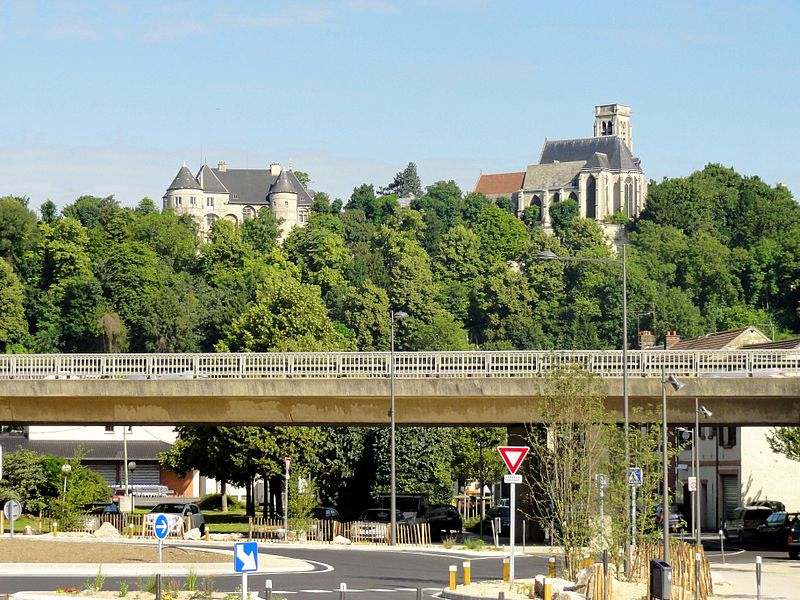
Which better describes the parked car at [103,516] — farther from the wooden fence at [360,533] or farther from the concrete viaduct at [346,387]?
the wooden fence at [360,533]

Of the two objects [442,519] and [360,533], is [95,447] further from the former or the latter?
[360,533]

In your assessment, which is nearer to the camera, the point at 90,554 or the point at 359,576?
the point at 359,576

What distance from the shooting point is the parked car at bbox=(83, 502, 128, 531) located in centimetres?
5944

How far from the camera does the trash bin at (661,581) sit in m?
27.1

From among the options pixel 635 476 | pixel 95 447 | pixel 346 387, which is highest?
pixel 346 387

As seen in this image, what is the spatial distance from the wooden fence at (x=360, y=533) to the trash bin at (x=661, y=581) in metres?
28.9

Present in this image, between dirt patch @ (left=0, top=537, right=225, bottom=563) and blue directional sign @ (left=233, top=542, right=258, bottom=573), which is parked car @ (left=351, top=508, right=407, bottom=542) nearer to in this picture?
dirt patch @ (left=0, top=537, right=225, bottom=563)

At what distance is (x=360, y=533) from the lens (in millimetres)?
57438

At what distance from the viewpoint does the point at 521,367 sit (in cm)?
5659

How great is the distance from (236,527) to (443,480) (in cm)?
1003

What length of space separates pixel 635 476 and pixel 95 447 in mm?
75098

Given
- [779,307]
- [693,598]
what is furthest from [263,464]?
[779,307]

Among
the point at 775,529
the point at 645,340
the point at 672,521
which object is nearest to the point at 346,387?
the point at 672,521

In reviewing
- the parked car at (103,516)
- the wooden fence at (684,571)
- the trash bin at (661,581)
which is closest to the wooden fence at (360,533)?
the parked car at (103,516)
